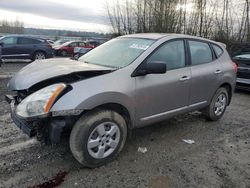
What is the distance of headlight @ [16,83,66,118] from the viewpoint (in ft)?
9.85

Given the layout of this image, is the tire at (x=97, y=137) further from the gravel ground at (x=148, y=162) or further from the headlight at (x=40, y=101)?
the headlight at (x=40, y=101)

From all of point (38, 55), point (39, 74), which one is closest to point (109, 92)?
point (39, 74)

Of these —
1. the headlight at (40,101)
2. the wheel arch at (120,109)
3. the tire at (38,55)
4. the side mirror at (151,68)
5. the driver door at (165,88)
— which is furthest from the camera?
the tire at (38,55)

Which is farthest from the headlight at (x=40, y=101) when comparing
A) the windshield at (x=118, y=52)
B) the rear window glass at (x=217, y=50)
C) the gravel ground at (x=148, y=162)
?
the rear window glass at (x=217, y=50)

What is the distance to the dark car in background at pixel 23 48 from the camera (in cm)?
1429

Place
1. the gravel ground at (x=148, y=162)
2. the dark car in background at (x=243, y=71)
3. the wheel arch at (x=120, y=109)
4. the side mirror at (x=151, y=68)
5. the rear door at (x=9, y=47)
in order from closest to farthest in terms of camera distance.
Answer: the gravel ground at (x=148, y=162) → the wheel arch at (x=120, y=109) → the side mirror at (x=151, y=68) → the dark car in background at (x=243, y=71) → the rear door at (x=9, y=47)

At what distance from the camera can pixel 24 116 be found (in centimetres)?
304

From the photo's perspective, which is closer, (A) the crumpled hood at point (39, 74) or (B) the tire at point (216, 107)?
(A) the crumpled hood at point (39, 74)

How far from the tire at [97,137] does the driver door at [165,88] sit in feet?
1.35

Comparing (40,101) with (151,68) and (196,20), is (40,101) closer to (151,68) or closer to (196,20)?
(151,68)

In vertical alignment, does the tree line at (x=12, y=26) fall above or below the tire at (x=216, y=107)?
above

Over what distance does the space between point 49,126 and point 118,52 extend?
1674 millimetres

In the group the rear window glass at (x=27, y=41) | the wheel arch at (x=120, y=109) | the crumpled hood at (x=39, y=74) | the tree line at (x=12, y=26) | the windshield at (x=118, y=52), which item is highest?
the tree line at (x=12, y=26)

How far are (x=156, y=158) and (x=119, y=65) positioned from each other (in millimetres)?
1395
